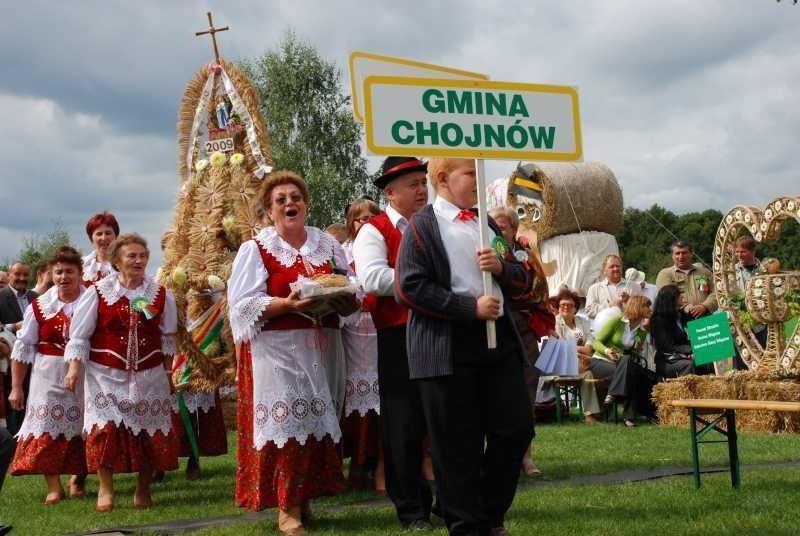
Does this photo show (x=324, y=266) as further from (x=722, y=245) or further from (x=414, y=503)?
(x=722, y=245)

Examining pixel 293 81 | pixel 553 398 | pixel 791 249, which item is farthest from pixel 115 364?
pixel 791 249

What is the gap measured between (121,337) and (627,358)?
23.2 feet

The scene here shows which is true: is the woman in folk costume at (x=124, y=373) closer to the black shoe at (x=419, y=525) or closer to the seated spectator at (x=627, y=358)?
the black shoe at (x=419, y=525)

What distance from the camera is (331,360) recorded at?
6.25 meters

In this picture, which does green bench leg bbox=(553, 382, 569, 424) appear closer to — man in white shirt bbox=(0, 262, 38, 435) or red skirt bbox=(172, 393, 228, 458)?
red skirt bbox=(172, 393, 228, 458)

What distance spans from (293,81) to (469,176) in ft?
126

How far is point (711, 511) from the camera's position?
5879 mm

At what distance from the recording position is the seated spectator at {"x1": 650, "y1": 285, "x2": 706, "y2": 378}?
41.8 feet

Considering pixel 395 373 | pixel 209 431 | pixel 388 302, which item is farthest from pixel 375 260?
pixel 209 431

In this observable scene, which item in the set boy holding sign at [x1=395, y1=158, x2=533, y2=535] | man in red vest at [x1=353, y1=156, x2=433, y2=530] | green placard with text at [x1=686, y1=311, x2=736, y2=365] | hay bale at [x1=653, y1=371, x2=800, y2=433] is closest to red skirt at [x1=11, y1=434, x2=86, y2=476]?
man in red vest at [x1=353, y1=156, x2=433, y2=530]

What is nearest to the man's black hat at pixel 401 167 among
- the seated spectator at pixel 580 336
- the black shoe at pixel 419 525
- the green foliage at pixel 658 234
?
the black shoe at pixel 419 525

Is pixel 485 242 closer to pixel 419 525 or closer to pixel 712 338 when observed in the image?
pixel 419 525

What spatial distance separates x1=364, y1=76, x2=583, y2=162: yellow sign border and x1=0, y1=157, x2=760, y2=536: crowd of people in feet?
0.70

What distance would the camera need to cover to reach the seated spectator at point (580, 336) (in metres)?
13.2
